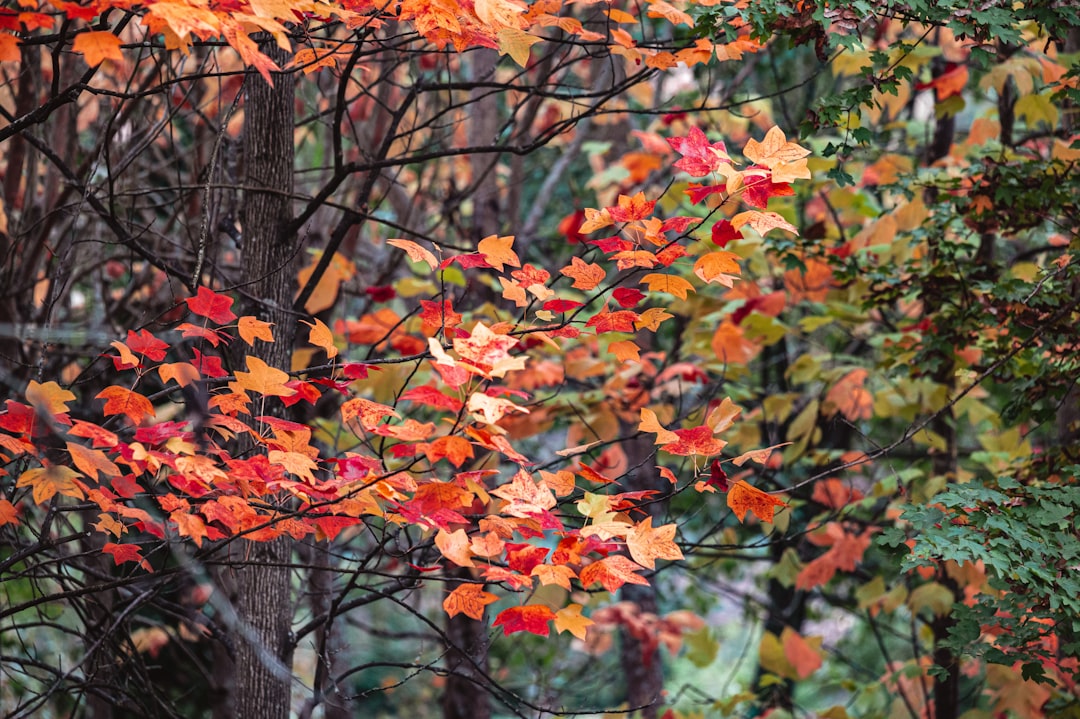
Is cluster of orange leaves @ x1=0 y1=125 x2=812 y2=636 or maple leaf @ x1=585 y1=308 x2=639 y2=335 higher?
maple leaf @ x1=585 y1=308 x2=639 y2=335

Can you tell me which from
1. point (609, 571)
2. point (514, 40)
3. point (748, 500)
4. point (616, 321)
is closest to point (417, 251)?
point (616, 321)

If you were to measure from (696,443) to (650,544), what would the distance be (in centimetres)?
29

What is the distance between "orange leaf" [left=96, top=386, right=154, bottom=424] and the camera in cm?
197

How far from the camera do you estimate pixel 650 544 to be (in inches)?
78.6

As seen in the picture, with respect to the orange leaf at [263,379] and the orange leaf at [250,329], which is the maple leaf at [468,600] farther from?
the orange leaf at [250,329]

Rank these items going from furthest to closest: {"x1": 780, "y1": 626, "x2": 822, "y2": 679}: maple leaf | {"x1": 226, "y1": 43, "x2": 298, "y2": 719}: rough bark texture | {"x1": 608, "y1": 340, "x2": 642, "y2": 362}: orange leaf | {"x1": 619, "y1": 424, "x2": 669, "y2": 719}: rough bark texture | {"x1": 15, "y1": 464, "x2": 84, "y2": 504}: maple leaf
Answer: {"x1": 619, "y1": 424, "x2": 669, "y2": 719}: rough bark texture
{"x1": 780, "y1": 626, "x2": 822, "y2": 679}: maple leaf
{"x1": 226, "y1": 43, "x2": 298, "y2": 719}: rough bark texture
{"x1": 608, "y1": 340, "x2": 642, "y2": 362}: orange leaf
{"x1": 15, "y1": 464, "x2": 84, "y2": 504}: maple leaf

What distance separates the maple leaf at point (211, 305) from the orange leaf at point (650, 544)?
41.6 inches

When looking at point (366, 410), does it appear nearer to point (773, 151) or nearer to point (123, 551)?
point (123, 551)

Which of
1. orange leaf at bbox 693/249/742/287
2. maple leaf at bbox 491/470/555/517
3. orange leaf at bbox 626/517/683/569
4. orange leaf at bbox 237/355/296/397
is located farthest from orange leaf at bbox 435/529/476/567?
orange leaf at bbox 693/249/742/287

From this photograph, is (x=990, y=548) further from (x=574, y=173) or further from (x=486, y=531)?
(x=574, y=173)

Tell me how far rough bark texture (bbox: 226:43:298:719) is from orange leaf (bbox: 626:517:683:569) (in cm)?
117

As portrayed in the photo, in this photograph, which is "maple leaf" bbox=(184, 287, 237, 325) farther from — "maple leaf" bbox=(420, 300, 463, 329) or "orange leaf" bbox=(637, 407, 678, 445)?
"orange leaf" bbox=(637, 407, 678, 445)

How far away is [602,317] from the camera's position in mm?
2189

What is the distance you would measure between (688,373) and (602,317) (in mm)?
2594
